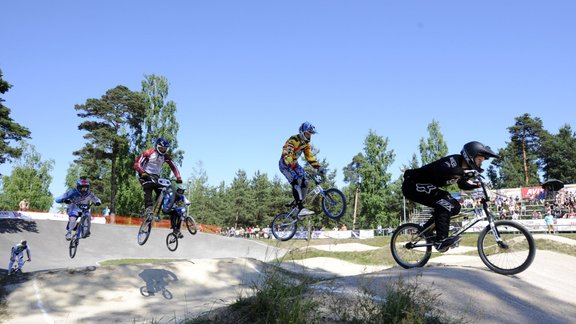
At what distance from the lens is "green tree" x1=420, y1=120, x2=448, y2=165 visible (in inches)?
2472

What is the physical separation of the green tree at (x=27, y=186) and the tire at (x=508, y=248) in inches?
3172

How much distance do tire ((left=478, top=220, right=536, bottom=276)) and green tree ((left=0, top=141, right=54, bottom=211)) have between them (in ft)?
264

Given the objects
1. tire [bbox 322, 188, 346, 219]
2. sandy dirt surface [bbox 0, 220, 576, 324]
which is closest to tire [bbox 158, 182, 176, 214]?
sandy dirt surface [bbox 0, 220, 576, 324]

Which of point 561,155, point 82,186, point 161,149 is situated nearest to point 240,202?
point 561,155

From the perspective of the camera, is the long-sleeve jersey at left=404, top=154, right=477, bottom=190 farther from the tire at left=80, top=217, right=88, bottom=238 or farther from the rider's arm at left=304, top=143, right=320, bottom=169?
the tire at left=80, top=217, right=88, bottom=238

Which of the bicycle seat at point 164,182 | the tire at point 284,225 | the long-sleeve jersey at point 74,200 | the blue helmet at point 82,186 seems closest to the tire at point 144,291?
the bicycle seat at point 164,182

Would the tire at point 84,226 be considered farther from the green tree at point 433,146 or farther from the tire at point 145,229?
the green tree at point 433,146

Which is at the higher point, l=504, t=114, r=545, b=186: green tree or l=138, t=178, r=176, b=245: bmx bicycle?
l=504, t=114, r=545, b=186: green tree

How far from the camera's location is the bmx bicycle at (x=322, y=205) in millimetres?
11070

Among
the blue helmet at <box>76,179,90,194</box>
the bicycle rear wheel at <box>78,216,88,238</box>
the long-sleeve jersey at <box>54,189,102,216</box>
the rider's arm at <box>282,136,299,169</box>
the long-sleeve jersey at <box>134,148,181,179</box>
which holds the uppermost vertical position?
the rider's arm at <box>282,136,299,169</box>

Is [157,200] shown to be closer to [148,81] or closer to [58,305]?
[58,305]

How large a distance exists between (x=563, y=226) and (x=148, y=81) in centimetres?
4892

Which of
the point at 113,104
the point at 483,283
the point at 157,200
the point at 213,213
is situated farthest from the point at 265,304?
the point at 213,213

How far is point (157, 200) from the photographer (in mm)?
11508
